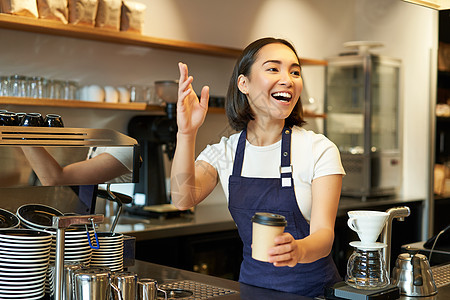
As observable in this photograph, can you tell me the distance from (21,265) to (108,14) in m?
2.16

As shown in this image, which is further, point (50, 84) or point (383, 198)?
point (383, 198)

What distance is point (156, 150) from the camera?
385 cm

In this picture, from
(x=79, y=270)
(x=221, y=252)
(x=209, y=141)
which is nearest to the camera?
(x=79, y=270)

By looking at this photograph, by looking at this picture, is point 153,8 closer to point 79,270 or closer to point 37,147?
point 37,147

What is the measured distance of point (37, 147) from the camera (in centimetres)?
181

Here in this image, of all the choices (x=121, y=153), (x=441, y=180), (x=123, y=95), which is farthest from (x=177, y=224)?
(x=441, y=180)

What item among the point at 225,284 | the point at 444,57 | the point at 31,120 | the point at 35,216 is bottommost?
the point at 225,284

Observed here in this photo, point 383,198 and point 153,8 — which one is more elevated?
point 153,8

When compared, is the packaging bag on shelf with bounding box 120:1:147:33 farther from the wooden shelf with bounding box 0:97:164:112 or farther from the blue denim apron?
the blue denim apron

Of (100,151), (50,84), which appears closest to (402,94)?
(50,84)

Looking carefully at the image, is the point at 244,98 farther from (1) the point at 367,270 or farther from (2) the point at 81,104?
(2) the point at 81,104

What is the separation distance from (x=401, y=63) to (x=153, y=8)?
7.56ft

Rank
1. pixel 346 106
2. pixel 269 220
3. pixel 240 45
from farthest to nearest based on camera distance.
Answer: pixel 346 106, pixel 240 45, pixel 269 220

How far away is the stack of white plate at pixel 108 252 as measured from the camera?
2.00 metres
